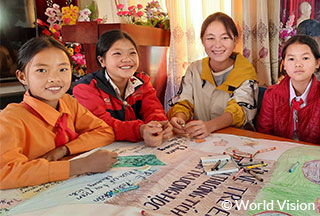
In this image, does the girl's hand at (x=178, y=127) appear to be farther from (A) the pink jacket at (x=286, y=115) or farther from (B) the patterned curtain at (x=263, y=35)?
(B) the patterned curtain at (x=263, y=35)

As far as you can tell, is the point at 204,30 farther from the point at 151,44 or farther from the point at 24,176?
the point at 24,176

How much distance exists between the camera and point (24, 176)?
70cm

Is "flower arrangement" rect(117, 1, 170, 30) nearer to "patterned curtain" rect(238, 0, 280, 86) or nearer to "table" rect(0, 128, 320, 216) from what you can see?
"patterned curtain" rect(238, 0, 280, 86)

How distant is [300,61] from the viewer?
108 centimetres

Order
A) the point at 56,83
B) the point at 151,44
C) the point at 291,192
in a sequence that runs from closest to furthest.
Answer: the point at 291,192 → the point at 56,83 → the point at 151,44

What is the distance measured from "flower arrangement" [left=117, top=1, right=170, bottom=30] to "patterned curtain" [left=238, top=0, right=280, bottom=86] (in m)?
0.75

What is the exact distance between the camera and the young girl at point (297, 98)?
1082mm

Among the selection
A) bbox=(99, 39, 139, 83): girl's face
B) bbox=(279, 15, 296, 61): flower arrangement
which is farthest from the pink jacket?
bbox=(99, 39, 139, 83): girl's face

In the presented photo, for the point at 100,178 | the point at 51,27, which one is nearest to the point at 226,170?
the point at 100,178

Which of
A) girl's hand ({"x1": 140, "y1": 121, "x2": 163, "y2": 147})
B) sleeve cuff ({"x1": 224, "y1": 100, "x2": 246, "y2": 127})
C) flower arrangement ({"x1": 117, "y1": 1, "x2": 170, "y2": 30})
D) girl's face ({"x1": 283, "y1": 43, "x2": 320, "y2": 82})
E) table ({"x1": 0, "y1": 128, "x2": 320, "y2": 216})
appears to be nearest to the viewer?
table ({"x1": 0, "y1": 128, "x2": 320, "y2": 216})

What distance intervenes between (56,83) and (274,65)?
125cm

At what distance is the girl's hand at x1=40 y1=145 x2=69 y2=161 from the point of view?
2.78 ft

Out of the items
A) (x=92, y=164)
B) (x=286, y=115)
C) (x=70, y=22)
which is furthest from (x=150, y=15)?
(x=92, y=164)

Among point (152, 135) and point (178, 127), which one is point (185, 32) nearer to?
point (178, 127)
